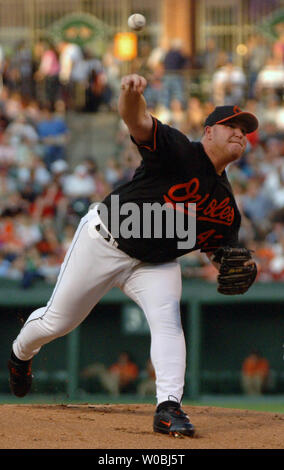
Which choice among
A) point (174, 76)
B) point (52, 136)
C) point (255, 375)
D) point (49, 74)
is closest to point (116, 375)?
point (255, 375)

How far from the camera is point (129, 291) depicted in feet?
18.9

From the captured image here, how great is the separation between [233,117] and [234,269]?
0.92 meters

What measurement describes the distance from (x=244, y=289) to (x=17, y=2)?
1819cm

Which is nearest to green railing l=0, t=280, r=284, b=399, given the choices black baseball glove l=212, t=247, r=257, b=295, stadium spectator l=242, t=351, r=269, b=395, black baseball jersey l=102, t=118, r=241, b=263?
stadium spectator l=242, t=351, r=269, b=395

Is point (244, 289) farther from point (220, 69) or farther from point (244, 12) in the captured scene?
point (244, 12)

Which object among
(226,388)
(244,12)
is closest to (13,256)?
(226,388)

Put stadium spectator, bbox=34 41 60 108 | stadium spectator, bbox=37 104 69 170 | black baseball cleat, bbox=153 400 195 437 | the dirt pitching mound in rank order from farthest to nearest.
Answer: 1. stadium spectator, bbox=34 41 60 108
2. stadium spectator, bbox=37 104 69 170
3. black baseball cleat, bbox=153 400 195 437
4. the dirt pitching mound

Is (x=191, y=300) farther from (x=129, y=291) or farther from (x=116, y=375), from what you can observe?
(x=129, y=291)

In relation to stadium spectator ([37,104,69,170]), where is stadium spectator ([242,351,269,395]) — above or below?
below

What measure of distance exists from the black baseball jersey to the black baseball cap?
0.53 ft
